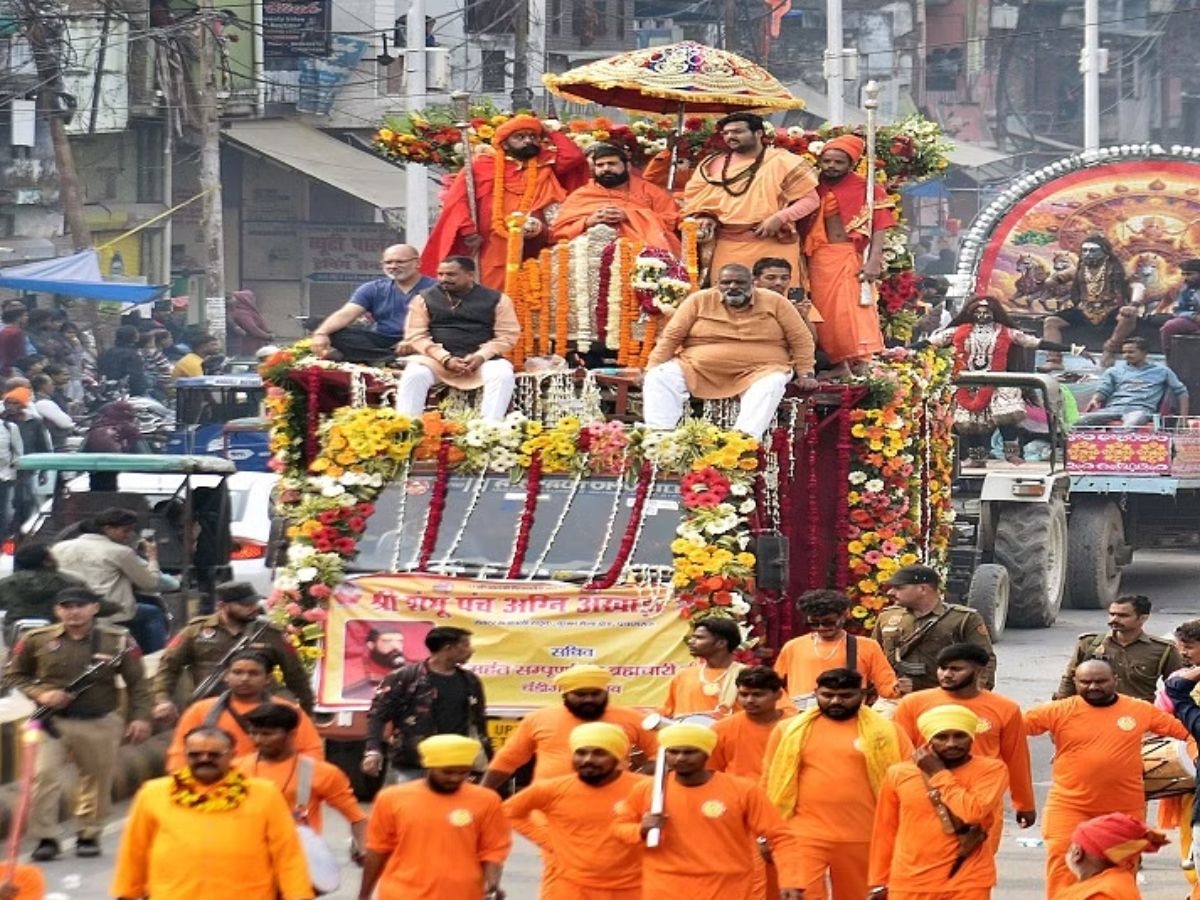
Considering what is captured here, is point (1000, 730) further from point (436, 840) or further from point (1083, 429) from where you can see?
point (1083, 429)

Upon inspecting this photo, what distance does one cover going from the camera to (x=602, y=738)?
10.5 m

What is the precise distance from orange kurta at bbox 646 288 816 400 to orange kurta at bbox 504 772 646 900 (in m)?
5.80

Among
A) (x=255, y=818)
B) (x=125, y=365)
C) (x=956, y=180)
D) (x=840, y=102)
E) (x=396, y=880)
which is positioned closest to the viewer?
(x=255, y=818)

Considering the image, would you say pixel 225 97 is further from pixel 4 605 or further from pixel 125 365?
pixel 4 605

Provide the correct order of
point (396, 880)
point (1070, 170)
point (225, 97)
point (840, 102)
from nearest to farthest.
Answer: point (396, 880) → point (1070, 170) → point (840, 102) → point (225, 97)

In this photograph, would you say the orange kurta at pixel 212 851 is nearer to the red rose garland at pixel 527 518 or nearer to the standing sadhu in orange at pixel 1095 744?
the standing sadhu in orange at pixel 1095 744

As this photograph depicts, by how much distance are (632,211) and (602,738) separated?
8.00m

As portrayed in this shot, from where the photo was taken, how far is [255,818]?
942cm

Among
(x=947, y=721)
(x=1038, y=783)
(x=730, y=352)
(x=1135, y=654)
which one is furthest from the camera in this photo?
(x=730, y=352)

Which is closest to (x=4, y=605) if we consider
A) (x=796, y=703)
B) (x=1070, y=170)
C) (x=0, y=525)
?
(x=796, y=703)

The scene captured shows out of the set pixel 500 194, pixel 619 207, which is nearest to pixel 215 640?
pixel 619 207

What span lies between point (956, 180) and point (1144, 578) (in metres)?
45.3

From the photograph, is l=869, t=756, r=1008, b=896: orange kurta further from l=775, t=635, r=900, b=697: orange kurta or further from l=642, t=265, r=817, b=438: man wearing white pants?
l=642, t=265, r=817, b=438: man wearing white pants

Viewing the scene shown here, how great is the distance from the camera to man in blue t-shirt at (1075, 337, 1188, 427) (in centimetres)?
2639
